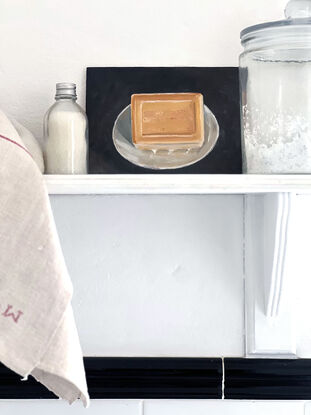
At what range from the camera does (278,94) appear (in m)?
0.98

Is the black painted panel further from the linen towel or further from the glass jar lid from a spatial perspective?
the glass jar lid

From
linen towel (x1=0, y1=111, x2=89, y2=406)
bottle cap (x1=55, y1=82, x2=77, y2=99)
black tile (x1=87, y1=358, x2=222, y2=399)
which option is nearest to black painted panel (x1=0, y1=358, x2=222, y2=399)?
black tile (x1=87, y1=358, x2=222, y2=399)

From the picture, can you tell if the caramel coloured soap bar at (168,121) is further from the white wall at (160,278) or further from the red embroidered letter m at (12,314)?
the red embroidered letter m at (12,314)

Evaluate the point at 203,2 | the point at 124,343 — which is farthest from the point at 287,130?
the point at 124,343

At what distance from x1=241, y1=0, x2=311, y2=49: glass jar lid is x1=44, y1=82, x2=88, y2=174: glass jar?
233 millimetres

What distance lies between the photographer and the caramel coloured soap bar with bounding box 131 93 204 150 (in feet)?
3.25

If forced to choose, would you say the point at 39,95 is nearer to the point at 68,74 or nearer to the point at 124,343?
the point at 68,74

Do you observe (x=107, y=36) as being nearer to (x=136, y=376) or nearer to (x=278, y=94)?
(x=278, y=94)

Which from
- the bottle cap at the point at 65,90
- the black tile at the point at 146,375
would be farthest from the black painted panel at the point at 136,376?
the bottle cap at the point at 65,90

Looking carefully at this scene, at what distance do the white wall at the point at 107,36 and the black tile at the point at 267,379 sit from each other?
41 cm

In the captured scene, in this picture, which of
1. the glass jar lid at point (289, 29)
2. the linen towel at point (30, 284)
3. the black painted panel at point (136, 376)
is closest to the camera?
the linen towel at point (30, 284)

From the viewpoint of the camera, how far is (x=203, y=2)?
110 centimetres

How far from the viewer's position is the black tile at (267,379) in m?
1.07

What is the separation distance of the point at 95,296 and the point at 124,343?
75 millimetres
